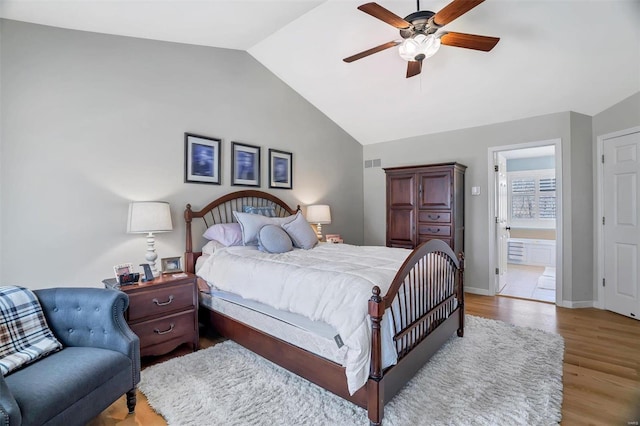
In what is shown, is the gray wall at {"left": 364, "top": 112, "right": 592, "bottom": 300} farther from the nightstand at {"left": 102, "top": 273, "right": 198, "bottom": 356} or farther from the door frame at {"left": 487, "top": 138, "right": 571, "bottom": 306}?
the nightstand at {"left": 102, "top": 273, "right": 198, "bottom": 356}

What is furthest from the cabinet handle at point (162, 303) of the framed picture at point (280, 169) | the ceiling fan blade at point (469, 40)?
the ceiling fan blade at point (469, 40)

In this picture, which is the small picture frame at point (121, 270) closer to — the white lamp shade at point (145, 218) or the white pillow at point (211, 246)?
the white lamp shade at point (145, 218)

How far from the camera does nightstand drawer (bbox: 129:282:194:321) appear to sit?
2.30 m

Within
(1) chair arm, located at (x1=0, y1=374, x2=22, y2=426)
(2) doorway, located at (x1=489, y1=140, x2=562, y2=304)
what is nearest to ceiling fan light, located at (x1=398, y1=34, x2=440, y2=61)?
(1) chair arm, located at (x1=0, y1=374, x2=22, y2=426)

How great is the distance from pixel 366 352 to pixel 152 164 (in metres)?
2.65

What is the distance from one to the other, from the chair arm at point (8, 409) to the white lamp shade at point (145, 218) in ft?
5.00

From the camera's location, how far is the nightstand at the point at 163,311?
7.61 ft

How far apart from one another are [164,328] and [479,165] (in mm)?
4486

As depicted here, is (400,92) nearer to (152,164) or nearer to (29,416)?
(152,164)

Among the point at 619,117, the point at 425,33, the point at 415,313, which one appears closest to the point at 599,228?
the point at 619,117

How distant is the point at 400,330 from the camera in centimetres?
186

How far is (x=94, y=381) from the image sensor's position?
151 cm

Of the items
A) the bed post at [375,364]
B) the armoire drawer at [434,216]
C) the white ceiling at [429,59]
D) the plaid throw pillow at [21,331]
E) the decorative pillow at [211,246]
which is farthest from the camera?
the armoire drawer at [434,216]

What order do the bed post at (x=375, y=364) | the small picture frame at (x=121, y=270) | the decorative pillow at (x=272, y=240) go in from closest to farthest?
the bed post at (x=375, y=364), the small picture frame at (x=121, y=270), the decorative pillow at (x=272, y=240)
